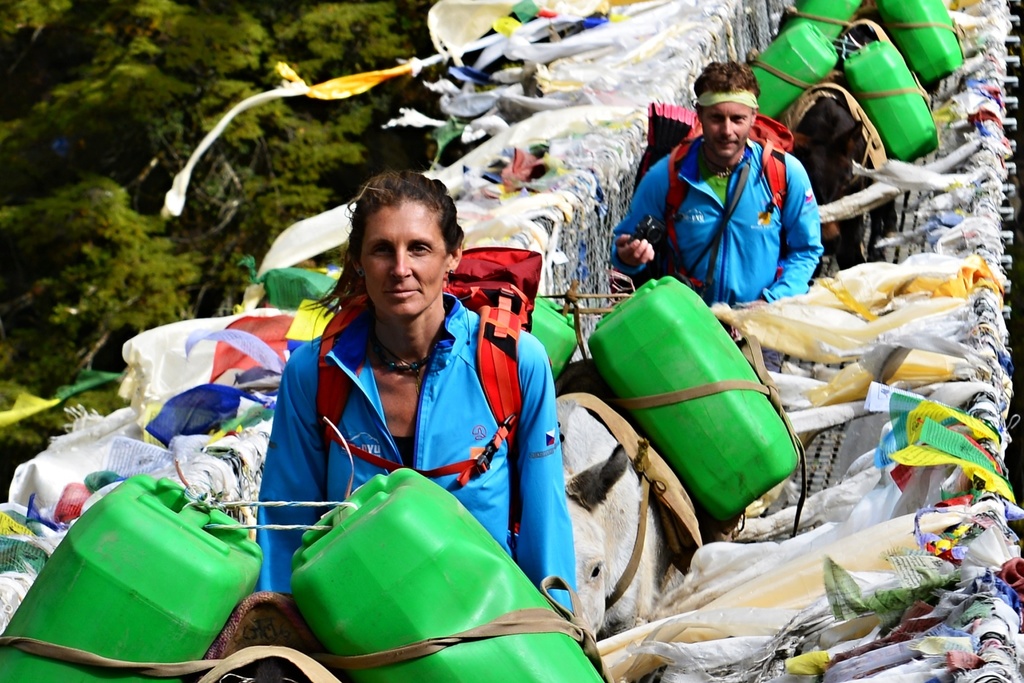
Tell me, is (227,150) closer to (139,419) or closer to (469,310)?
(139,419)

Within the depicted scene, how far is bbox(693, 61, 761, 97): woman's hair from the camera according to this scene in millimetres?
5410

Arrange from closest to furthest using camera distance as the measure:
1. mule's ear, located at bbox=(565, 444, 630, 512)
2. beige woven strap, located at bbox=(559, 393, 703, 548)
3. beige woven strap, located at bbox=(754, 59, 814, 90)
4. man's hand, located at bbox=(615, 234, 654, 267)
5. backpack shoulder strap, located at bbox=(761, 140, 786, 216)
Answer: mule's ear, located at bbox=(565, 444, 630, 512) → beige woven strap, located at bbox=(559, 393, 703, 548) → man's hand, located at bbox=(615, 234, 654, 267) → backpack shoulder strap, located at bbox=(761, 140, 786, 216) → beige woven strap, located at bbox=(754, 59, 814, 90)

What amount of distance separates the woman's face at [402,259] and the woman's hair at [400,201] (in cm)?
2

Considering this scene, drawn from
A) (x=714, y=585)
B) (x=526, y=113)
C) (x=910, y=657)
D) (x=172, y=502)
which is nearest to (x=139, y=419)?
(x=714, y=585)

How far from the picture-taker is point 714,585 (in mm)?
4090

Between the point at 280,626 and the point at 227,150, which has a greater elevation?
the point at 280,626

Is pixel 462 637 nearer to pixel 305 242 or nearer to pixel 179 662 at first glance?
pixel 179 662

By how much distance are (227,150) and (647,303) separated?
36.7 feet

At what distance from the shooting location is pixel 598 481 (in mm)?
3951

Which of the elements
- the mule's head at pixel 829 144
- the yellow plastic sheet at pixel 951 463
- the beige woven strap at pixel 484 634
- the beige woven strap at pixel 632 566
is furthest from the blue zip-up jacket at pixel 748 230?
the beige woven strap at pixel 484 634

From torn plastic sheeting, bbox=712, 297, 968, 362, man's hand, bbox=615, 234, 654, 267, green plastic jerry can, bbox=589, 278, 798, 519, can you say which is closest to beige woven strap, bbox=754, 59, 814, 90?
torn plastic sheeting, bbox=712, 297, 968, 362

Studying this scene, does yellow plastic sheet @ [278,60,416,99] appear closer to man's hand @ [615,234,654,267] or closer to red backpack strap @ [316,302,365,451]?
man's hand @ [615,234,654,267]

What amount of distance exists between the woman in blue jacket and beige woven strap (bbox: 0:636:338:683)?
57cm

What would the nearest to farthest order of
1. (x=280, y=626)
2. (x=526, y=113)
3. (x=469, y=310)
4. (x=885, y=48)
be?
(x=280, y=626), (x=469, y=310), (x=885, y=48), (x=526, y=113)
